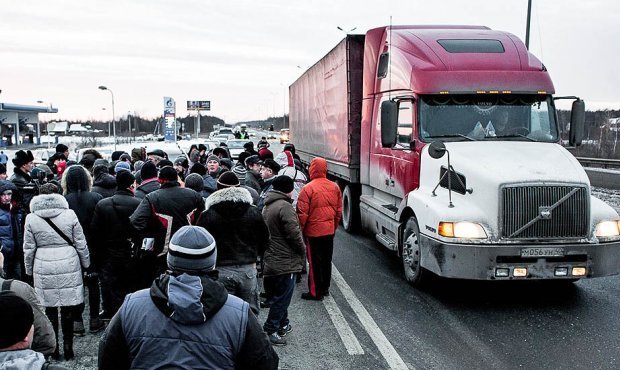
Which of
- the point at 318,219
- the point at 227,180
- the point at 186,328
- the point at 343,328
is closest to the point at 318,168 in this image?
the point at 318,219

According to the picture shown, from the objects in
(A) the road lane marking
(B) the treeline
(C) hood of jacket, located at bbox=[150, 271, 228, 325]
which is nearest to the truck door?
(A) the road lane marking

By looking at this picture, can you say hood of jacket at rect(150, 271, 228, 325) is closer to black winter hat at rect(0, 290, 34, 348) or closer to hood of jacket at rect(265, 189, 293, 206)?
black winter hat at rect(0, 290, 34, 348)

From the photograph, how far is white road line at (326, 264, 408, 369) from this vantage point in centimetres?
541

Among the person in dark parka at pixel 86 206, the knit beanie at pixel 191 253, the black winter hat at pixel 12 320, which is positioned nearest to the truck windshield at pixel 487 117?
the person in dark parka at pixel 86 206

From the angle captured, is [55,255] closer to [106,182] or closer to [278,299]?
[106,182]

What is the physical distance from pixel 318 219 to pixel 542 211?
2.63 m

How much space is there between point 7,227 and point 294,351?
11.4ft

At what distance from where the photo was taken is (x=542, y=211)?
6.55 metres

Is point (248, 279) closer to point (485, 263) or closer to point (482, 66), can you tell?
point (485, 263)

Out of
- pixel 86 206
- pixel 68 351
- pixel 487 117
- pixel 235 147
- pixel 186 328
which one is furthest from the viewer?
pixel 235 147

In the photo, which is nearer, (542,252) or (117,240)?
(117,240)

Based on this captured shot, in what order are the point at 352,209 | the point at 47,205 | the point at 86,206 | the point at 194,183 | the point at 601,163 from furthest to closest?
the point at 601,163, the point at 352,209, the point at 194,183, the point at 86,206, the point at 47,205

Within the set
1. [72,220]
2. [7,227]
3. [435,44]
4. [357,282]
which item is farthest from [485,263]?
[7,227]

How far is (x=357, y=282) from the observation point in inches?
329
